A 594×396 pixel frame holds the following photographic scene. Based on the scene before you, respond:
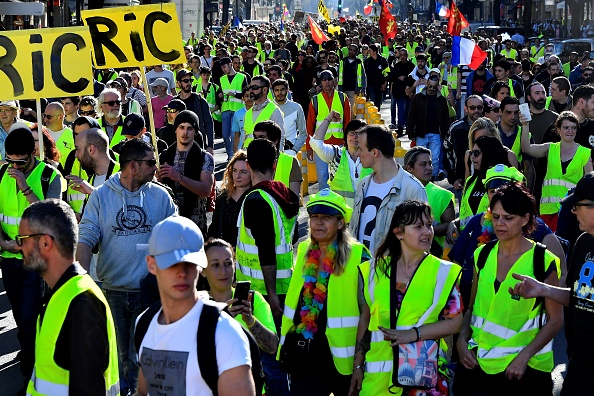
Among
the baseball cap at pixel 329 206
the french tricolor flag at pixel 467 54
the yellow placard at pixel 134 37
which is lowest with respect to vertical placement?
the baseball cap at pixel 329 206

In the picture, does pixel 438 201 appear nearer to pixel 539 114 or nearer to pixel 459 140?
pixel 459 140

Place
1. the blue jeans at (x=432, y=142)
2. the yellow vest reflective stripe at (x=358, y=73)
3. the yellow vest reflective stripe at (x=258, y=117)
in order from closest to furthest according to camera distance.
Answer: the yellow vest reflective stripe at (x=258, y=117), the blue jeans at (x=432, y=142), the yellow vest reflective stripe at (x=358, y=73)

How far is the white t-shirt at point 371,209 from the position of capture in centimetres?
715

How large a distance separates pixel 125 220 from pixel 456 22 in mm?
15497

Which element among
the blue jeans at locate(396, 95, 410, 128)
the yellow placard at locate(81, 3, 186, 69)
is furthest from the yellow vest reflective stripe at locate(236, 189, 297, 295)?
the blue jeans at locate(396, 95, 410, 128)

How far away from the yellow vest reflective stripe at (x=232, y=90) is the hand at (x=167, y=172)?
28.4ft

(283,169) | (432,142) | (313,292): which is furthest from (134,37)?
(432,142)

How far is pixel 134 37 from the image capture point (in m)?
9.33

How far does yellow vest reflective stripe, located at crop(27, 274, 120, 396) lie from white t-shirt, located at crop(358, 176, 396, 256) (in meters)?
2.91

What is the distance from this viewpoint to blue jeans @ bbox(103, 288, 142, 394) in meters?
6.88

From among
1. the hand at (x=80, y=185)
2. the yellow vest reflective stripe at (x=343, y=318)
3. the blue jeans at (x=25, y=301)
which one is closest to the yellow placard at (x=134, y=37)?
the hand at (x=80, y=185)

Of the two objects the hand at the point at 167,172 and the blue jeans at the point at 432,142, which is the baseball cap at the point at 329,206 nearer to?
the hand at the point at 167,172

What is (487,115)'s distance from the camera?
1178cm

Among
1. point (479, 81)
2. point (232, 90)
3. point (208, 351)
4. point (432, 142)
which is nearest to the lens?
point (208, 351)
